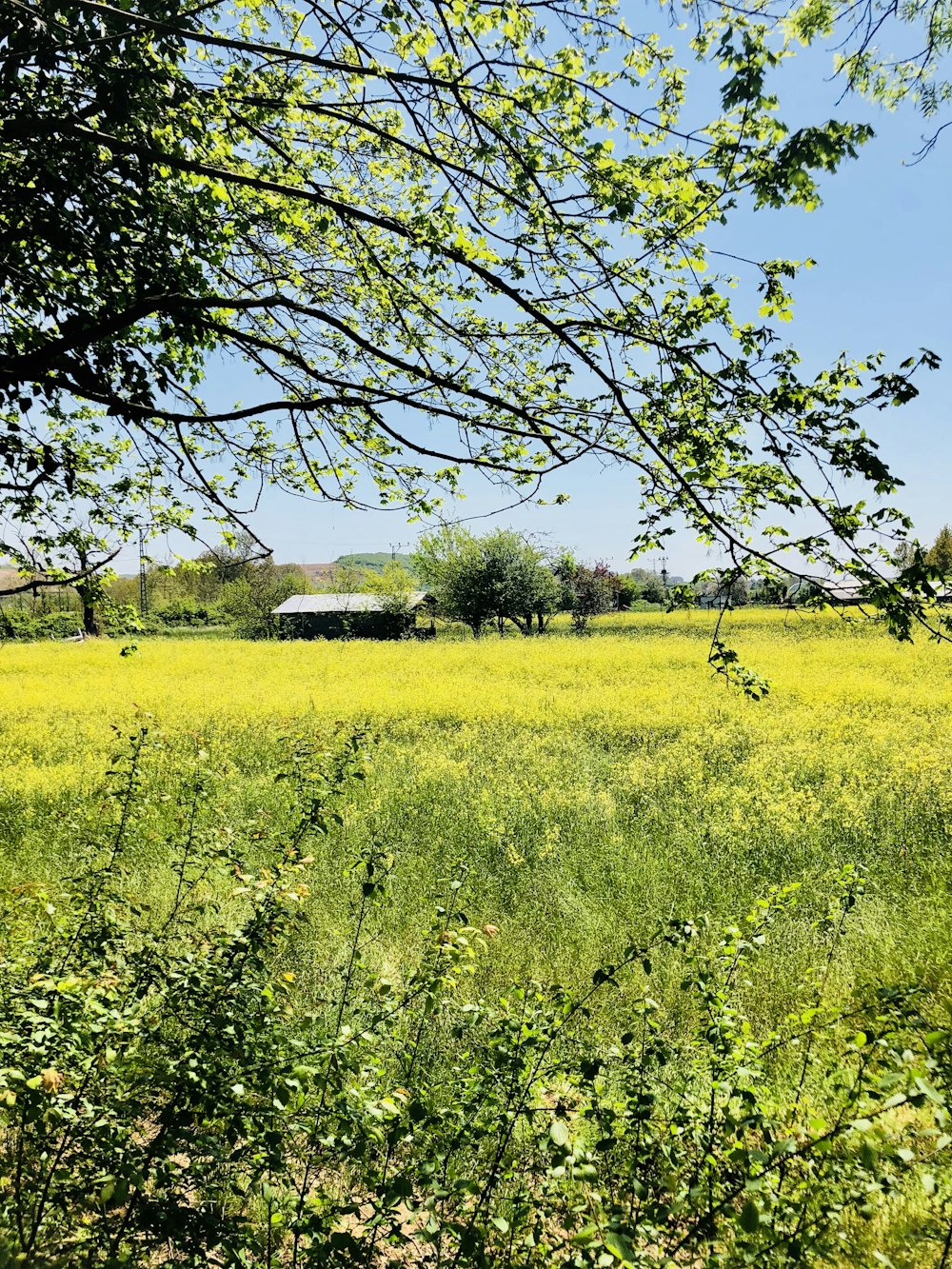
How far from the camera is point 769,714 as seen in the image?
570 inches

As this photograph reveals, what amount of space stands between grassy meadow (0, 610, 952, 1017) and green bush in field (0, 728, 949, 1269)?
2.82ft

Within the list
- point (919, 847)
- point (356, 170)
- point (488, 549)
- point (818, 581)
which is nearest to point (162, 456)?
point (356, 170)

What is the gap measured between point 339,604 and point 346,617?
4399 millimetres

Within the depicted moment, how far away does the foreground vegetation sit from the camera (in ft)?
7.07

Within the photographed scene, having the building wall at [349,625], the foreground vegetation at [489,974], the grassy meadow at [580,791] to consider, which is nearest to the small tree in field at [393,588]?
the building wall at [349,625]

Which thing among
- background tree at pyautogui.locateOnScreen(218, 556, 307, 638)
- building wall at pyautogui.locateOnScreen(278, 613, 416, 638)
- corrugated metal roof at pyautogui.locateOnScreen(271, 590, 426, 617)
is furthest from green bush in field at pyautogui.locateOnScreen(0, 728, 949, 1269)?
background tree at pyautogui.locateOnScreen(218, 556, 307, 638)

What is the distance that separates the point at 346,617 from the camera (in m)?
54.8

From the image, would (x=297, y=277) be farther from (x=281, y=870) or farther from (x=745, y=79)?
(x=281, y=870)

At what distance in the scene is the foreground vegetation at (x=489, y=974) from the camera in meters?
2.15

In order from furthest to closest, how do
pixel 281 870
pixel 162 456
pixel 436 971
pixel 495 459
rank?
pixel 162 456
pixel 495 459
pixel 281 870
pixel 436 971

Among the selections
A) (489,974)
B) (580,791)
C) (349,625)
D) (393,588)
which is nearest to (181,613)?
(349,625)

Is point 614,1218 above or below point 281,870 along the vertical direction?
below

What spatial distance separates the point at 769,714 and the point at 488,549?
3543cm

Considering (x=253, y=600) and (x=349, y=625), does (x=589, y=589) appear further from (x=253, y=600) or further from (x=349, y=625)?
(x=253, y=600)
